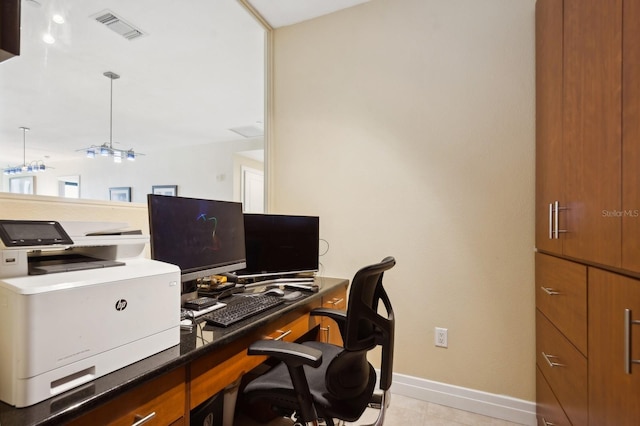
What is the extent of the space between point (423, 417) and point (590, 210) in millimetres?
1534

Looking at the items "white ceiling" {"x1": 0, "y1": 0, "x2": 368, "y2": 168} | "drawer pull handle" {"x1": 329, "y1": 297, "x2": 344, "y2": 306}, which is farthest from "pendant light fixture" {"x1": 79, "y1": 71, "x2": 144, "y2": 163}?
"drawer pull handle" {"x1": 329, "y1": 297, "x2": 344, "y2": 306}

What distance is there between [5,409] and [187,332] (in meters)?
0.50

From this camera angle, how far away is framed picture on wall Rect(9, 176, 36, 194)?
3.82ft

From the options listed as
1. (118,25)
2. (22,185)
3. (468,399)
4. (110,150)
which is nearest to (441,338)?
(468,399)

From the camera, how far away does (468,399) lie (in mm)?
1993

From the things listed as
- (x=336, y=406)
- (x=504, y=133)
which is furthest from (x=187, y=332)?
(x=504, y=133)

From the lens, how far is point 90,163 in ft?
4.68

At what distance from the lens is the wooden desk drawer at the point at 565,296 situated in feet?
3.78

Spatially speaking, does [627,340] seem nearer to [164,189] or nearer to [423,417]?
[423,417]

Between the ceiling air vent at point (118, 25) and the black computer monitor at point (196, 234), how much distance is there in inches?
44.0

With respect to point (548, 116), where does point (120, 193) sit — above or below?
below

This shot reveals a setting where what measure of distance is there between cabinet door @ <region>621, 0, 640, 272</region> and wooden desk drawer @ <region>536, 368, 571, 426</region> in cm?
84

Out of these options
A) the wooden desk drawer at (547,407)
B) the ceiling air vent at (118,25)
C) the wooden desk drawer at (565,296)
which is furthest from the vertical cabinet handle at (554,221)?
the ceiling air vent at (118,25)

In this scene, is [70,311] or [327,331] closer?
[70,311]
